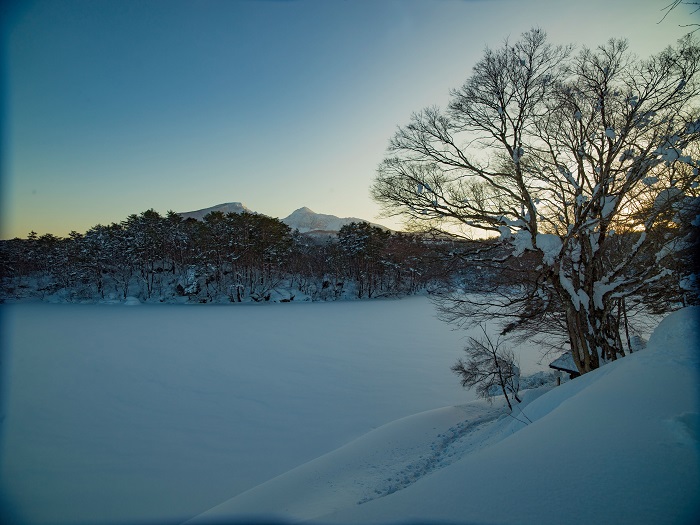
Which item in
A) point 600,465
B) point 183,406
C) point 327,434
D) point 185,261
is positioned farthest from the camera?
point 185,261

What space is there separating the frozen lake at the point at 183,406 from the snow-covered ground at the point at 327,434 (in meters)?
0.06

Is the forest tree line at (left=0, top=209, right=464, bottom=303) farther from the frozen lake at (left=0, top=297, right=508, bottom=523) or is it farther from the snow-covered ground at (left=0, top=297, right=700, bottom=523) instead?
the snow-covered ground at (left=0, top=297, right=700, bottom=523)

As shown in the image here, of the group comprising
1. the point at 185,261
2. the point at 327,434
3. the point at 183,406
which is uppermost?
the point at 185,261

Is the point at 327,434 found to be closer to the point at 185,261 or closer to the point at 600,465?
the point at 600,465

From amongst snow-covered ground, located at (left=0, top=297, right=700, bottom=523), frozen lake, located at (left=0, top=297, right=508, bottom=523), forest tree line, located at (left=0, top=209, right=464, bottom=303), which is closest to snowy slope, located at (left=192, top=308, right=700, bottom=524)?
snow-covered ground, located at (left=0, top=297, right=700, bottom=523)

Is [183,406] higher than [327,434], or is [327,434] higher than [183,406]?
[183,406]

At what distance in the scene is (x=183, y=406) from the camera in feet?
30.4

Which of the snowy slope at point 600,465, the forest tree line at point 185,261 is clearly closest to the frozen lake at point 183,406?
the snowy slope at point 600,465

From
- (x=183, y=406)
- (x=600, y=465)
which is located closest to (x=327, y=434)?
(x=183, y=406)

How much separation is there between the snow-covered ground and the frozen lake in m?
0.06

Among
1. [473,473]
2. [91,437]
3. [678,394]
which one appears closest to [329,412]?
[91,437]

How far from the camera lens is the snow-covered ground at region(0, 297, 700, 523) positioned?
1.80m

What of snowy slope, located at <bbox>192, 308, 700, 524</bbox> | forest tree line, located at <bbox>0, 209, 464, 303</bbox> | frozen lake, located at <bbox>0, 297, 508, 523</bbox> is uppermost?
forest tree line, located at <bbox>0, 209, 464, 303</bbox>

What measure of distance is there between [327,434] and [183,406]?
4850mm
